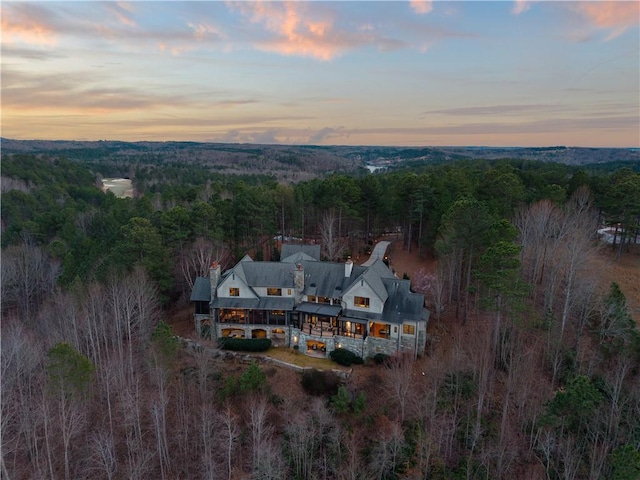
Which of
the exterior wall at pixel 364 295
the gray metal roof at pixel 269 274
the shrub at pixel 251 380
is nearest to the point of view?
the shrub at pixel 251 380

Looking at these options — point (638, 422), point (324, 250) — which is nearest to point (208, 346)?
point (324, 250)

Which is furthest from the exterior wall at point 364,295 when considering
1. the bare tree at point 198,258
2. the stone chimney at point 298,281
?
the bare tree at point 198,258

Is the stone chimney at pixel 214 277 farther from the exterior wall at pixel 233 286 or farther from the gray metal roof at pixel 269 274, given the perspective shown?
the gray metal roof at pixel 269 274

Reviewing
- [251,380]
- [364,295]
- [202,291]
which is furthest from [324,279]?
[251,380]

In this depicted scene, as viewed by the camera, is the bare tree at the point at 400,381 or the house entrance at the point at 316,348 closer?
the bare tree at the point at 400,381

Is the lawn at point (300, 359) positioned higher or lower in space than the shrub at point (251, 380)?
lower

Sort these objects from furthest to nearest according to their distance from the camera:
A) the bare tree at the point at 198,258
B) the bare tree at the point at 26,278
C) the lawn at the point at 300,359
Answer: the bare tree at the point at 26,278 → the bare tree at the point at 198,258 → the lawn at the point at 300,359

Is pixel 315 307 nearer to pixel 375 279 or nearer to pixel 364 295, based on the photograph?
pixel 364 295
